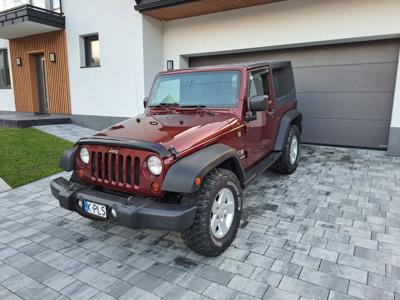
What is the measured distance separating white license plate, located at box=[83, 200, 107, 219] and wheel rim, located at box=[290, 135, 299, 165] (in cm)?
357

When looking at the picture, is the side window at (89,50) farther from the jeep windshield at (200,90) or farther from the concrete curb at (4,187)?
the jeep windshield at (200,90)

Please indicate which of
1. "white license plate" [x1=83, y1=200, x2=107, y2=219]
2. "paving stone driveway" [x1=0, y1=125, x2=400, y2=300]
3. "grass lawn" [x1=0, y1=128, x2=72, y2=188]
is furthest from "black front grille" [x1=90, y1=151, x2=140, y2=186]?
"grass lawn" [x1=0, y1=128, x2=72, y2=188]

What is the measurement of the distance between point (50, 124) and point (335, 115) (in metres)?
8.59

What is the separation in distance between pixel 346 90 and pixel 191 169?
229 inches

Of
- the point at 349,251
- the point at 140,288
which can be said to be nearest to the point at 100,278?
the point at 140,288

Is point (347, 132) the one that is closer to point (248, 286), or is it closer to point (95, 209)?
point (248, 286)

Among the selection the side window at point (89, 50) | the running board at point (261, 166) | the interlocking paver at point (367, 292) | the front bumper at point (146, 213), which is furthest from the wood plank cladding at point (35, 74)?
the interlocking paver at point (367, 292)

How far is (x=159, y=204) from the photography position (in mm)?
2580

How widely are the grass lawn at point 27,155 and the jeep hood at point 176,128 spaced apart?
2994 mm

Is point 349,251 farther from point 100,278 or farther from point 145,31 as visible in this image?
point 145,31

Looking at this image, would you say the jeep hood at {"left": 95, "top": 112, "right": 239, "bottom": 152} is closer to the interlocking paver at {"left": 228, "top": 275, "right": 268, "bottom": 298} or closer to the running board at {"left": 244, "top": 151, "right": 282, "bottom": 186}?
the running board at {"left": 244, "top": 151, "right": 282, "bottom": 186}

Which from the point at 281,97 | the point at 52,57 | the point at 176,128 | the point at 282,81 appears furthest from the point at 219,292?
the point at 52,57

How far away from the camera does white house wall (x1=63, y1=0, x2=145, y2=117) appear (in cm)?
848

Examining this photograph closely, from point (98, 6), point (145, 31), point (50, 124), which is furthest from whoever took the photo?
point (50, 124)
